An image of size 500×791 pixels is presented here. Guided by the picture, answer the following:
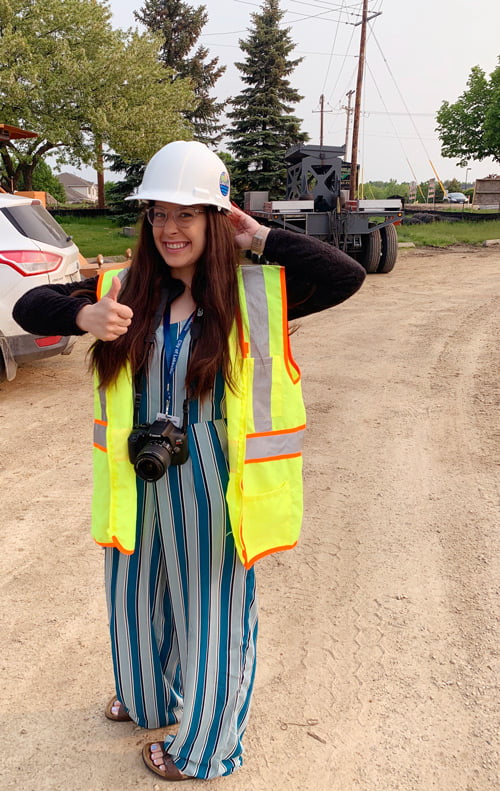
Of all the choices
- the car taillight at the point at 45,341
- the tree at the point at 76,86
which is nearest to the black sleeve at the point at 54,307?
the car taillight at the point at 45,341

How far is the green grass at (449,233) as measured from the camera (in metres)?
20.8

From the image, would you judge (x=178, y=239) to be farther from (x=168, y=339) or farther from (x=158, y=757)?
(x=158, y=757)

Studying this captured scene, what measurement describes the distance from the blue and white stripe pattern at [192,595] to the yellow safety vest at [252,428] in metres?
0.08

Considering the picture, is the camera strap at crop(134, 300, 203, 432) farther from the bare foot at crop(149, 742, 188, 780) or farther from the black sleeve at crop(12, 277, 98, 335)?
the bare foot at crop(149, 742, 188, 780)

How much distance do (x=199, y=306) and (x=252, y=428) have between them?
0.38 m

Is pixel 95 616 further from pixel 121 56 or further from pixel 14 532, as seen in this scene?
pixel 121 56

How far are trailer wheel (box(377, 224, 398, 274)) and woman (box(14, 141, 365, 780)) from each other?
13255 mm

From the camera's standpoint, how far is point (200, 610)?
207 cm

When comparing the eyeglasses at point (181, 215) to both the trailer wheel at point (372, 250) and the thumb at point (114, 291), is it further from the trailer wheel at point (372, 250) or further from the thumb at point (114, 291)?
the trailer wheel at point (372, 250)

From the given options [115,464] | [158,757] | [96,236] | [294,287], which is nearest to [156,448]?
[115,464]

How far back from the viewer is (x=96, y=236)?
24.0m

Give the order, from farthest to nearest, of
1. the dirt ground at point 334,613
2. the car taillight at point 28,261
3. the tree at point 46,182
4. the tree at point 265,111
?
the tree at point 46,182
the tree at point 265,111
the car taillight at point 28,261
the dirt ground at point 334,613

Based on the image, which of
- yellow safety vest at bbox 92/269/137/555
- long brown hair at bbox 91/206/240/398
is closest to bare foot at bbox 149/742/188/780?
yellow safety vest at bbox 92/269/137/555

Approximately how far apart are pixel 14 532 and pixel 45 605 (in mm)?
833
